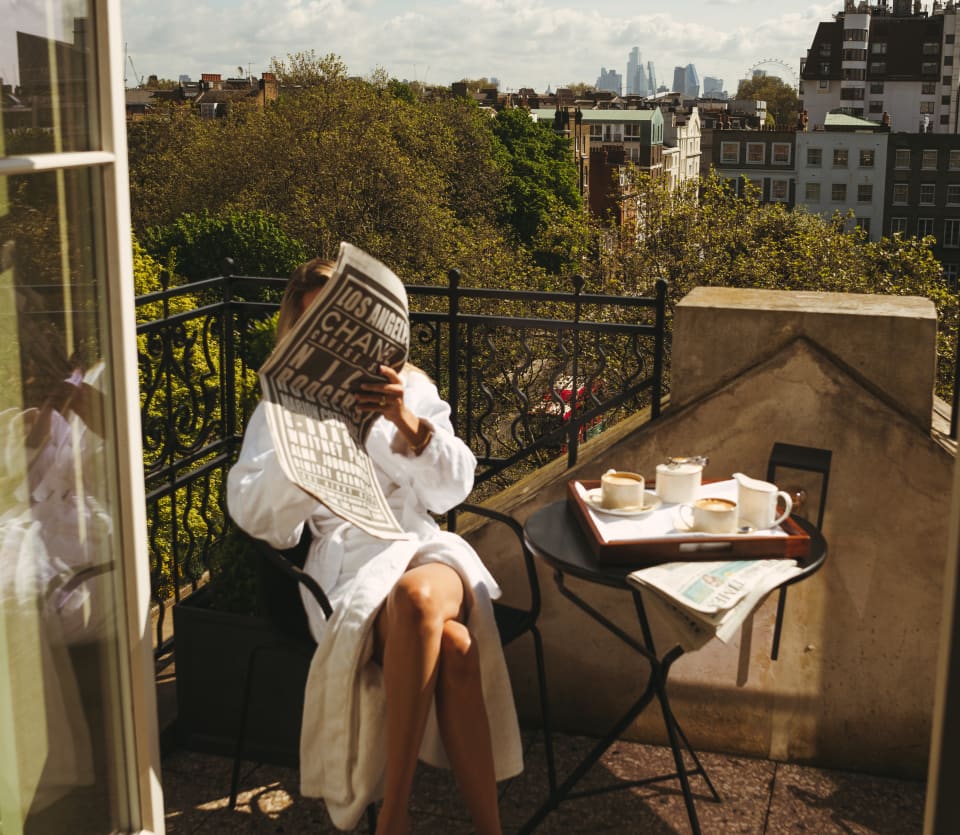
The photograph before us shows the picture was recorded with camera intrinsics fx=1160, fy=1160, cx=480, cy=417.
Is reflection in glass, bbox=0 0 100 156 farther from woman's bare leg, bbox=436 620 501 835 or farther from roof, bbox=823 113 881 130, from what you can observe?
roof, bbox=823 113 881 130

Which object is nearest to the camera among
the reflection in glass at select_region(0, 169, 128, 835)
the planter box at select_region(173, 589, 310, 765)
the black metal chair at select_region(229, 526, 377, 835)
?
the reflection in glass at select_region(0, 169, 128, 835)

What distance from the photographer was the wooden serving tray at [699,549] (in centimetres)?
274

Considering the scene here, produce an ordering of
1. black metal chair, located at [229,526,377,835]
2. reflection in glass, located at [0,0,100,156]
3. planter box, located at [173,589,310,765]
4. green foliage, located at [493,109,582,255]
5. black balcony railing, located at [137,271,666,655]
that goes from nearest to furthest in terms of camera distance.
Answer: reflection in glass, located at [0,0,100,156] < black metal chair, located at [229,526,377,835] < planter box, located at [173,589,310,765] < black balcony railing, located at [137,271,666,655] < green foliage, located at [493,109,582,255]

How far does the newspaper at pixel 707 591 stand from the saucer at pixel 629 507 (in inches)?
8.9

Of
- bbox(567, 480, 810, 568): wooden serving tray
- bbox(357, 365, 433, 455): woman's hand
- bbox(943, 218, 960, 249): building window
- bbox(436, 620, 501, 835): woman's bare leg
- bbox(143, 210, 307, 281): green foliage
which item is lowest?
bbox(943, 218, 960, 249): building window

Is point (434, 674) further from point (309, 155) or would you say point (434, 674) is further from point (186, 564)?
point (309, 155)

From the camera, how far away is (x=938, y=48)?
343ft

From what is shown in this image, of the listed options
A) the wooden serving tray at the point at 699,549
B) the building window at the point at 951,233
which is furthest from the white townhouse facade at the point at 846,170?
the wooden serving tray at the point at 699,549

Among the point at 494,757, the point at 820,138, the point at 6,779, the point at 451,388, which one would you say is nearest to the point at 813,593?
the point at 494,757

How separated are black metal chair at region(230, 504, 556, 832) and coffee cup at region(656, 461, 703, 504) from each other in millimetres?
398

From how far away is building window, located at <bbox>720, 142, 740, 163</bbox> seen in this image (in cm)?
8588

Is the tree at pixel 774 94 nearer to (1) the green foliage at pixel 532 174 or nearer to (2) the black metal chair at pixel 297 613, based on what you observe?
(1) the green foliage at pixel 532 174

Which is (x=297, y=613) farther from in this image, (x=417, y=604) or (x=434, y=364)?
(x=434, y=364)

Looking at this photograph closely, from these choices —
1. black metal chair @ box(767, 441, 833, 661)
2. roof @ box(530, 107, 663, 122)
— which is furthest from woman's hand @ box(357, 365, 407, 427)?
roof @ box(530, 107, 663, 122)
